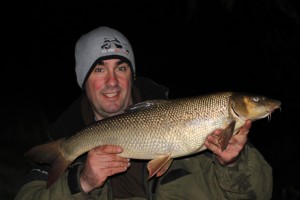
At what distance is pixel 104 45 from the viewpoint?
3562 mm

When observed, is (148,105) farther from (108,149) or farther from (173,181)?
(173,181)

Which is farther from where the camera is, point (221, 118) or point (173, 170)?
point (173, 170)

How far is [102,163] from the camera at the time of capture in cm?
281

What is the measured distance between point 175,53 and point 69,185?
21.1 m

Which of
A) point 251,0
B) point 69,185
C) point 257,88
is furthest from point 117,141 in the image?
point 257,88

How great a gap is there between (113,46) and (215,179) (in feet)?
4.74

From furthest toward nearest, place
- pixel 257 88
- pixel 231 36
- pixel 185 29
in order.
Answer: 1. pixel 185 29
2. pixel 231 36
3. pixel 257 88

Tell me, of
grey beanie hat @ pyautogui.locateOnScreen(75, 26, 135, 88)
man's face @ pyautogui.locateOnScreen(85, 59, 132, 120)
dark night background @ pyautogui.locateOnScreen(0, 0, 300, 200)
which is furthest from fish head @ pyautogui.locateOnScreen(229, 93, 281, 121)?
grey beanie hat @ pyautogui.locateOnScreen(75, 26, 135, 88)

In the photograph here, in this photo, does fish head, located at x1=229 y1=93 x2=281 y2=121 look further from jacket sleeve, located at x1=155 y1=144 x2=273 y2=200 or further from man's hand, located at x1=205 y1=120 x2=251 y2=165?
jacket sleeve, located at x1=155 y1=144 x2=273 y2=200

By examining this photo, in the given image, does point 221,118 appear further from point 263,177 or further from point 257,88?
point 257,88

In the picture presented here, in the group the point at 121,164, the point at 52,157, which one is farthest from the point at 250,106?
the point at 52,157

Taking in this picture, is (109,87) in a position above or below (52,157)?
above

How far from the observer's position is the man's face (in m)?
3.39

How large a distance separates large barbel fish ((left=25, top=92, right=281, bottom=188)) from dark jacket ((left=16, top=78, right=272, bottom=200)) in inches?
11.1
